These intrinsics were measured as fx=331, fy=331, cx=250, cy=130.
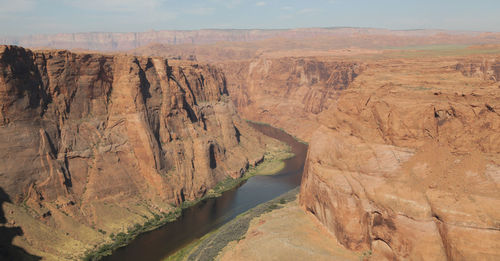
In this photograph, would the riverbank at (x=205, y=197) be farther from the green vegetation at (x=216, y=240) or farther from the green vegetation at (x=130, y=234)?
the green vegetation at (x=216, y=240)

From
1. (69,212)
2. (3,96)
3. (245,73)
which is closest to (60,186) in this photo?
(69,212)

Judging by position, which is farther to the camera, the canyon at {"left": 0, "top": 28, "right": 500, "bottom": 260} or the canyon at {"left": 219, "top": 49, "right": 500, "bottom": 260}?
the canyon at {"left": 0, "top": 28, "right": 500, "bottom": 260}

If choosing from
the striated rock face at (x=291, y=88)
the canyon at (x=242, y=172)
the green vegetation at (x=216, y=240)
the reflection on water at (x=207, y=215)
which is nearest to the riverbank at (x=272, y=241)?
the green vegetation at (x=216, y=240)

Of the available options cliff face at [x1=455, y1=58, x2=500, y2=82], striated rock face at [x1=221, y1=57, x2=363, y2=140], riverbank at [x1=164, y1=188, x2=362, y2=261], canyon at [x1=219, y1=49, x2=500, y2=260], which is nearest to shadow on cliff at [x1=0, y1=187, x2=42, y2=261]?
riverbank at [x1=164, y1=188, x2=362, y2=261]

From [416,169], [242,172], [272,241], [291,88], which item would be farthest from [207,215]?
[291,88]

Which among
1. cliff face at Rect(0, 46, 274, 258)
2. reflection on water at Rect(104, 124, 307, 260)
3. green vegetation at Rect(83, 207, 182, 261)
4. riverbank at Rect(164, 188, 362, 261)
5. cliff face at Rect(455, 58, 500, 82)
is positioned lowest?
reflection on water at Rect(104, 124, 307, 260)

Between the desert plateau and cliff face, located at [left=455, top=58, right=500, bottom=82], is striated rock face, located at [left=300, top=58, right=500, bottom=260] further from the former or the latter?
cliff face, located at [left=455, top=58, right=500, bottom=82]

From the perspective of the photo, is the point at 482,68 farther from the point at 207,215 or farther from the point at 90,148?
the point at 90,148
